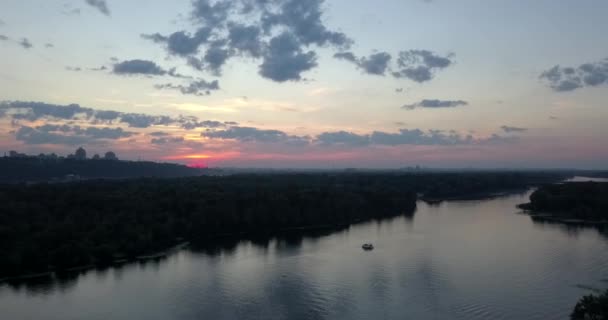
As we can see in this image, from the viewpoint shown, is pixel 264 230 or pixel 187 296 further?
pixel 264 230

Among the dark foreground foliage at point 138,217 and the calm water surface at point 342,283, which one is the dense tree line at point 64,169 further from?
the calm water surface at point 342,283

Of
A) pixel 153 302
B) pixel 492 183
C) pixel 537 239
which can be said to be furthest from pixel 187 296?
pixel 492 183

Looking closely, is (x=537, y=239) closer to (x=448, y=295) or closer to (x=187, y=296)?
(x=448, y=295)

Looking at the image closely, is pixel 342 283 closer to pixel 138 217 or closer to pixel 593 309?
pixel 593 309

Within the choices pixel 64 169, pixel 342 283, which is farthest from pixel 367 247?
pixel 64 169

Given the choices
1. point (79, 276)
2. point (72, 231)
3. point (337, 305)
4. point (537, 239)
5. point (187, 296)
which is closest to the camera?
point (337, 305)
